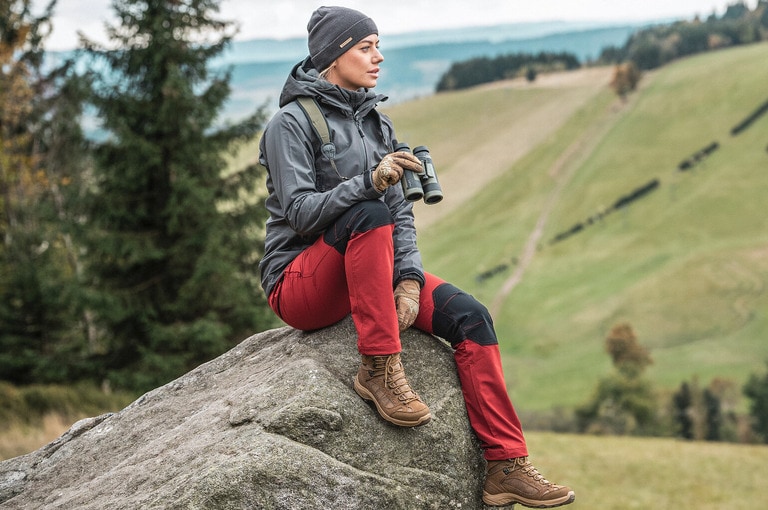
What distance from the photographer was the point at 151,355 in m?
19.5

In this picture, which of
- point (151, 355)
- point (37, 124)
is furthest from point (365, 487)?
point (37, 124)

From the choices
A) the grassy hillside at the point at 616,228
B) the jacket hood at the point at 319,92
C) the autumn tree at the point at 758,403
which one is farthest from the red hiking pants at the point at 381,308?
the grassy hillside at the point at 616,228

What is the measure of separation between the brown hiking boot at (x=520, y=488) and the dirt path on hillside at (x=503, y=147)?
12445 cm

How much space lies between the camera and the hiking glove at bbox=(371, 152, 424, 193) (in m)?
4.81

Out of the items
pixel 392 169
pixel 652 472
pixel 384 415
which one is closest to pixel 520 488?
pixel 384 415

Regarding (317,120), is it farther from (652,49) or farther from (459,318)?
(652,49)

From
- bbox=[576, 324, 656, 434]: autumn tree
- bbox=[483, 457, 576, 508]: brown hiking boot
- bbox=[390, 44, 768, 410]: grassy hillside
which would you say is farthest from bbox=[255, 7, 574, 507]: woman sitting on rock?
bbox=[390, 44, 768, 410]: grassy hillside

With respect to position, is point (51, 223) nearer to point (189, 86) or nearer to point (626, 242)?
point (189, 86)

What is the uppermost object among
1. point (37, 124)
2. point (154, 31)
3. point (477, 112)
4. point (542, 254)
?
point (154, 31)

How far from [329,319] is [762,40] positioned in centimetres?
17968

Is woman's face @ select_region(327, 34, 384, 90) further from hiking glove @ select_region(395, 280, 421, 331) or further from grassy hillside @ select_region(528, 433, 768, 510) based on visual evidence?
grassy hillside @ select_region(528, 433, 768, 510)

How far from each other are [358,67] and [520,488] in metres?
3.03

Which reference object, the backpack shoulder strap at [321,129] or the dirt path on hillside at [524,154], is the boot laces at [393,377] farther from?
the dirt path on hillside at [524,154]

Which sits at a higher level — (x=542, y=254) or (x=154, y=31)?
(x=154, y=31)
